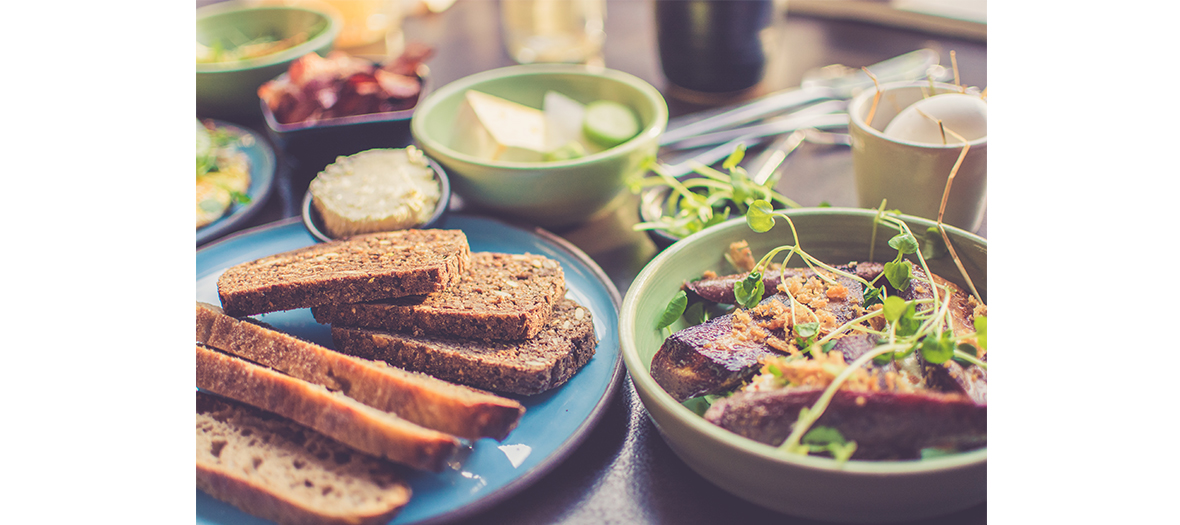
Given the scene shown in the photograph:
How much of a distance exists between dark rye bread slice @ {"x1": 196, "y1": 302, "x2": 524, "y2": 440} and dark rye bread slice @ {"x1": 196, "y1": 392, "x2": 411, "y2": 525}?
0.33 ft

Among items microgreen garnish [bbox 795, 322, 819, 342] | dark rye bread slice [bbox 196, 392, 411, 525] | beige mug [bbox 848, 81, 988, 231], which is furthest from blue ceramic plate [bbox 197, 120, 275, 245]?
beige mug [bbox 848, 81, 988, 231]

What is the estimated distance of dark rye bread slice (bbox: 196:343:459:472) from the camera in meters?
1.10

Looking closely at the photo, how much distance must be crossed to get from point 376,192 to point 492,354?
703mm

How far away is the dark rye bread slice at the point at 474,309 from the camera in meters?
1.43

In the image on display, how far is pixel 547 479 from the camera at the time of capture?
3.98ft

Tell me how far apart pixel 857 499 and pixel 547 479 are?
541mm

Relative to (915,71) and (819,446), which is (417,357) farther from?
(915,71)

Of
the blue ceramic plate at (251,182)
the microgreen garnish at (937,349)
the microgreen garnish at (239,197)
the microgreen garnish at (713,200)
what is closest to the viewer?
the microgreen garnish at (937,349)

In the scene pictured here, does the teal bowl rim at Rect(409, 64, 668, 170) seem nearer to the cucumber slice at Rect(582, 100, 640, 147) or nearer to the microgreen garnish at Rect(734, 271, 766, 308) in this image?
the cucumber slice at Rect(582, 100, 640, 147)

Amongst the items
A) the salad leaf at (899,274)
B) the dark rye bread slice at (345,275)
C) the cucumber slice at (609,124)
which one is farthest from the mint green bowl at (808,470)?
the cucumber slice at (609,124)

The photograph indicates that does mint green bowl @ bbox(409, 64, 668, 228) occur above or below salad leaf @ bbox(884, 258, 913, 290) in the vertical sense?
above

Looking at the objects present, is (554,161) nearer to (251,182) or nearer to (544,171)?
(544,171)

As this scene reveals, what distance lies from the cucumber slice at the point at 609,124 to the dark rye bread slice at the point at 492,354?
31.2 inches

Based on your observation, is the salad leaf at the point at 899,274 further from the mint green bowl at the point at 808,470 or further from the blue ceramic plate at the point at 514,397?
the blue ceramic plate at the point at 514,397
